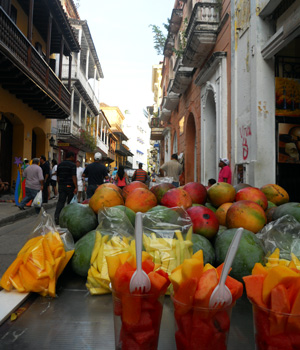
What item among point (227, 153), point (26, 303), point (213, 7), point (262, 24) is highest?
point (213, 7)

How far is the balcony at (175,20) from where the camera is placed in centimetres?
1443

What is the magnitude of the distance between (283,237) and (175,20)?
50.4 ft

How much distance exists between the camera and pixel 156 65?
3600 centimetres

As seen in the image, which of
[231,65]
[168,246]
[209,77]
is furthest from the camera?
[209,77]

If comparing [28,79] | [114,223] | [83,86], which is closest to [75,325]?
[114,223]

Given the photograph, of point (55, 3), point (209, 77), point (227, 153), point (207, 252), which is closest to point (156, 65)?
point (55, 3)

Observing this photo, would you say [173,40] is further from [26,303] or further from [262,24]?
[26,303]

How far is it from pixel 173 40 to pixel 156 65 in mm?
19677

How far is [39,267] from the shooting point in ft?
6.08

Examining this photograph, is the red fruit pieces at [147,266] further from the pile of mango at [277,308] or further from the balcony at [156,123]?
the balcony at [156,123]

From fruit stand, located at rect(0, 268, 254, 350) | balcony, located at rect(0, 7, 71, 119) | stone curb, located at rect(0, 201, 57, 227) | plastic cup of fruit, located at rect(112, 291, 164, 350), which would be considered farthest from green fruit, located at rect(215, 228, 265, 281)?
balcony, located at rect(0, 7, 71, 119)

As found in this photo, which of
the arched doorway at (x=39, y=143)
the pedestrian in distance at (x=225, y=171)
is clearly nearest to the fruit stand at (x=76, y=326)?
the pedestrian in distance at (x=225, y=171)

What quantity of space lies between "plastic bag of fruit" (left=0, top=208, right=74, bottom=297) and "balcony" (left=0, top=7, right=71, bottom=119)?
7.84 metres

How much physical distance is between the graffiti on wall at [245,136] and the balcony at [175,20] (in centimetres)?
1012
